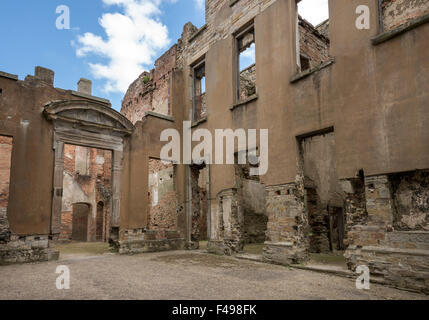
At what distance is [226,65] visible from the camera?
955cm

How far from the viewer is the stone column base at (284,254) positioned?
667cm

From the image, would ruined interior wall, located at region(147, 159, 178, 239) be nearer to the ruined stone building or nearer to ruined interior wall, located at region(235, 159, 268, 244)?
ruined interior wall, located at region(235, 159, 268, 244)

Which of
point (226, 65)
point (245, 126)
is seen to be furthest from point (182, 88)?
point (245, 126)

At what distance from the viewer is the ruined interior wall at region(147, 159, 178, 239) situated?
14.5 m

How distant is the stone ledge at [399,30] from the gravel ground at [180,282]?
4.37 m

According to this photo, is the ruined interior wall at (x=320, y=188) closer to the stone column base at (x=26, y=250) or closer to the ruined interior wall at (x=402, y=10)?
the ruined interior wall at (x=402, y=10)

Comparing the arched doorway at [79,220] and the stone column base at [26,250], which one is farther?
the arched doorway at [79,220]

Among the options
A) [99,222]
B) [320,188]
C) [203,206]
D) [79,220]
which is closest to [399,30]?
[320,188]

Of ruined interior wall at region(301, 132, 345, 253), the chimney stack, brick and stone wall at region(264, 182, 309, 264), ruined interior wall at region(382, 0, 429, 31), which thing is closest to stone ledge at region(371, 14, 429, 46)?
brick and stone wall at region(264, 182, 309, 264)

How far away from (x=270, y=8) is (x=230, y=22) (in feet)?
5.85

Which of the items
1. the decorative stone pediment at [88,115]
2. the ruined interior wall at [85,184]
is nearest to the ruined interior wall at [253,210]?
the decorative stone pediment at [88,115]

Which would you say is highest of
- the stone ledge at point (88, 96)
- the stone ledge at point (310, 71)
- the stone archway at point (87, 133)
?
the stone ledge at point (88, 96)

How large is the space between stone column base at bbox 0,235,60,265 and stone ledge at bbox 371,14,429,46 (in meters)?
8.83
